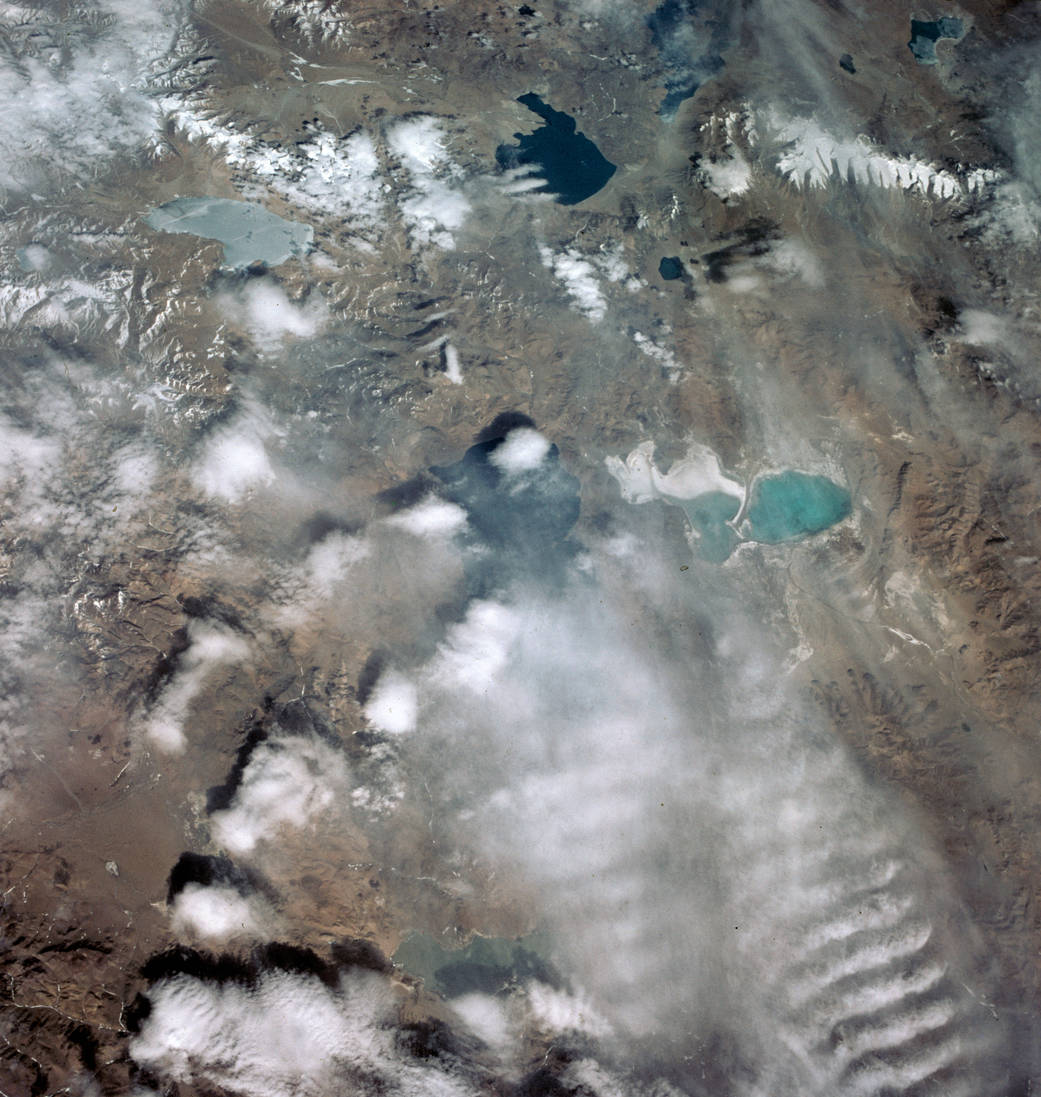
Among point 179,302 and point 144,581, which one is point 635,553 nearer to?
point 144,581

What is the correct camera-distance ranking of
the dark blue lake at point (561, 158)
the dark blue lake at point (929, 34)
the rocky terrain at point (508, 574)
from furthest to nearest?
1. the dark blue lake at point (929, 34)
2. the dark blue lake at point (561, 158)
3. the rocky terrain at point (508, 574)

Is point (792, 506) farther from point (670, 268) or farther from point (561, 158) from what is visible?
point (561, 158)

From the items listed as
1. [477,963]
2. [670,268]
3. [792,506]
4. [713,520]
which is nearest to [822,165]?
[670,268]

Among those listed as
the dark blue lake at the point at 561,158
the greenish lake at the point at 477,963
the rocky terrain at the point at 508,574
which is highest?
the dark blue lake at the point at 561,158

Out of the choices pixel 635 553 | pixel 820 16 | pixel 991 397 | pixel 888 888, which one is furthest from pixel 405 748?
pixel 820 16

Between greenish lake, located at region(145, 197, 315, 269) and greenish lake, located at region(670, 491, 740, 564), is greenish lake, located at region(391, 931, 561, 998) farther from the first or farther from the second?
greenish lake, located at region(145, 197, 315, 269)

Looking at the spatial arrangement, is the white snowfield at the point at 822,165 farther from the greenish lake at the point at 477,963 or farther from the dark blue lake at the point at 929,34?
the greenish lake at the point at 477,963

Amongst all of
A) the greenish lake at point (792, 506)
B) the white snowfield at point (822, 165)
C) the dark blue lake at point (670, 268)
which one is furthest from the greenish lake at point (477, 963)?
the white snowfield at point (822, 165)
